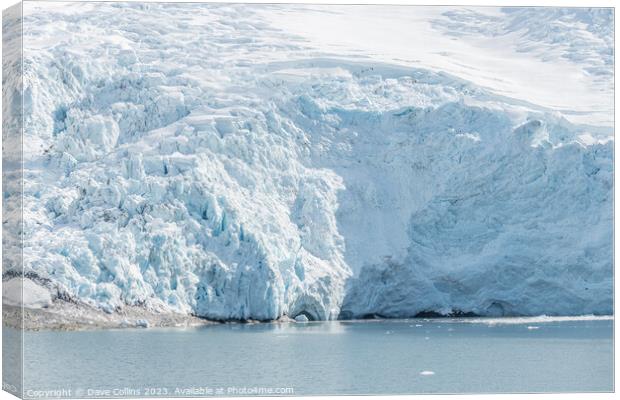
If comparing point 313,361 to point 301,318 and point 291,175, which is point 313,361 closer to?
point 301,318

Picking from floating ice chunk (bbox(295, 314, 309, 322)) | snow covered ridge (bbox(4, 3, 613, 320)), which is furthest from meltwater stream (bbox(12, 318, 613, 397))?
floating ice chunk (bbox(295, 314, 309, 322))

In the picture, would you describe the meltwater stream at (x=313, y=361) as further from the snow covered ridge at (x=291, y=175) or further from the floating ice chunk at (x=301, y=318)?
the floating ice chunk at (x=301, y=318)

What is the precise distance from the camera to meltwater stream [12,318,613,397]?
66.0ft

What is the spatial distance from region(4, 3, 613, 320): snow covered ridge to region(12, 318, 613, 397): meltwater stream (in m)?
2.11

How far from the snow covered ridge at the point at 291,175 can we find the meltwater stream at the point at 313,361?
211 centimetres

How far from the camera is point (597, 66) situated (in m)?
30.2

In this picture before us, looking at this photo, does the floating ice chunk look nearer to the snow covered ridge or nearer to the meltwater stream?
the snow covered ridge

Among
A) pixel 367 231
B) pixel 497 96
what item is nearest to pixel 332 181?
pixel 367 231

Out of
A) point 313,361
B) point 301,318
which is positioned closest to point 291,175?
point 301,318

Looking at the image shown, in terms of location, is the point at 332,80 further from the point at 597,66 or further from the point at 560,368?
the point at 560,368

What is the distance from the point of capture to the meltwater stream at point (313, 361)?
66.0 feet

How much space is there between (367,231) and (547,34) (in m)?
6.14

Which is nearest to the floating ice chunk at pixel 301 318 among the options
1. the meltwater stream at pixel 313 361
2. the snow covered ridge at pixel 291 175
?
the snow covered ridge at pixel 291 175

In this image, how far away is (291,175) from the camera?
29984 millimetres
